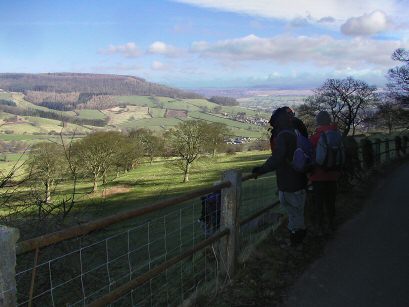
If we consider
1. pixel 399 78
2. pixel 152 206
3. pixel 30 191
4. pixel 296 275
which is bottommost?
pixel 296 275

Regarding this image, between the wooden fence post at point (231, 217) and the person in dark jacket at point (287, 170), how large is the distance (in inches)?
32.7

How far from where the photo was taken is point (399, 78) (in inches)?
1682

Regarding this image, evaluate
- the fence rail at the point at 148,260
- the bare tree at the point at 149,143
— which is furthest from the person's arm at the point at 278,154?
the bare tree at the point at 149,143

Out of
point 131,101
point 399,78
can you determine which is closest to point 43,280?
point 399,78

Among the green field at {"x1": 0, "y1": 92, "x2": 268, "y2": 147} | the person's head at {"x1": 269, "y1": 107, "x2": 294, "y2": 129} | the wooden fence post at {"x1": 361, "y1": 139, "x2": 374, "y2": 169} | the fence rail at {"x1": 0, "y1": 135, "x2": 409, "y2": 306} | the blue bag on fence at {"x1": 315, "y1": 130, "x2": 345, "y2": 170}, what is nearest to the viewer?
the fence rail at {"x1": 0, "y1": 135, "x2": 409, "y2": 306}

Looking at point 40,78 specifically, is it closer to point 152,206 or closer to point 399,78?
point 399,78

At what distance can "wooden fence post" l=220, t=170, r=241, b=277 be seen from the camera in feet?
16.7

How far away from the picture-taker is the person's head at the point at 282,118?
5.92 m

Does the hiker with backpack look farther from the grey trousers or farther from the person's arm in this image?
the person's arm

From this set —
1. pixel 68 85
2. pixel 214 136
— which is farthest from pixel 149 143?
pixel 68 85

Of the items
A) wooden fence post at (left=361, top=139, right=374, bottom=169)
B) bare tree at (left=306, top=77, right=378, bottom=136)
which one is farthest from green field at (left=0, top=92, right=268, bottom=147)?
wooden fence post at (left=361, top=139, right=374, bottom=169)

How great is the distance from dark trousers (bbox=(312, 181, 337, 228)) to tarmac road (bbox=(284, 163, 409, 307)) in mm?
327

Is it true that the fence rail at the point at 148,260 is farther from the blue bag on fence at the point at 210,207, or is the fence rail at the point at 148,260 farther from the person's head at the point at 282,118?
the person's head at the point at 282,118

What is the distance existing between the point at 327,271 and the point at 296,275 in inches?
16.2
